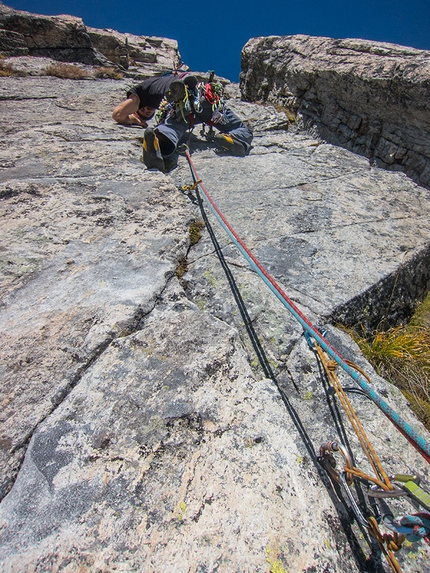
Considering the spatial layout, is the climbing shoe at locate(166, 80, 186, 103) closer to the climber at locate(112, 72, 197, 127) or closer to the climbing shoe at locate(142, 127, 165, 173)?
the climber at locate(112, 72, 197, 127)

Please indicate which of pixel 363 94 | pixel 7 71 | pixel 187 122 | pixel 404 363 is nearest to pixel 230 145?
pixel 187 122

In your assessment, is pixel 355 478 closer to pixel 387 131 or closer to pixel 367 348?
pixel 367 348

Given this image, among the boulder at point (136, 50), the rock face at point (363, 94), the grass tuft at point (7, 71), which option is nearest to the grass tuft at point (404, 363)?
the rock face at point (363, 94)

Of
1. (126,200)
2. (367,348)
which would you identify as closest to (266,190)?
(126,200)

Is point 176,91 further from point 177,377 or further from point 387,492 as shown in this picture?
point 387,492

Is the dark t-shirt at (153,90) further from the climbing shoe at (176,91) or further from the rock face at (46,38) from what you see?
the rock face at (46,38)

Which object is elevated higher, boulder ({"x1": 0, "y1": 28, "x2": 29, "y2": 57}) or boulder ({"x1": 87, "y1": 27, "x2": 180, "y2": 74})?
boulder ({"x1": 87, "y1": 27, "x2": 180, "y2": 74})

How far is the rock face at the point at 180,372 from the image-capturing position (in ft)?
3.14

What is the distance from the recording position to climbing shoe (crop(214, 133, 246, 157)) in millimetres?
4167

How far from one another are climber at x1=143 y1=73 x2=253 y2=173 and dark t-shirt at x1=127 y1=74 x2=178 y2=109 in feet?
1.39

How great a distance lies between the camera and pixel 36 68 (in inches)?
308

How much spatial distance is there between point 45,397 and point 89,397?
0.18 m

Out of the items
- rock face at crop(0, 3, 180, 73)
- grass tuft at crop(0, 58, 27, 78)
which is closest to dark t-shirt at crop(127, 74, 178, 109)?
grass tuft at crop(0, 58, 27, 78)

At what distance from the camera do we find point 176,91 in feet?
12.9
